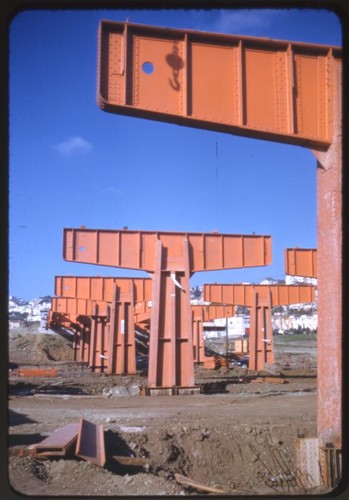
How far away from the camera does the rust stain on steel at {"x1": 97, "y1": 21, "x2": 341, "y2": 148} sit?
641 centimetres

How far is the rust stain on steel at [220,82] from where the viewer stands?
6.41 m

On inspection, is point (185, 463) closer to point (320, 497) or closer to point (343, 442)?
point (343, 442)

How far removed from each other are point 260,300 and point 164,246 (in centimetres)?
1112

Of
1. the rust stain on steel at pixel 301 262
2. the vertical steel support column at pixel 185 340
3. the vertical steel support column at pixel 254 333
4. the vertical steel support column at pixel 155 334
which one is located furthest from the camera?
the vertical steel support column at pixel 254 333

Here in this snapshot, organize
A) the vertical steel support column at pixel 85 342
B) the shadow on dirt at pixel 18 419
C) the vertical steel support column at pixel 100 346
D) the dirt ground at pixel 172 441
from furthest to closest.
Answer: the vertical steel support column at pixel 85 342
the vertical steel support column at pixel 100 346
the shadow on dirt at pixel 18 419
the dirt ground at pixel 172 441

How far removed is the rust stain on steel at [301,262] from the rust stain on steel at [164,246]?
2.19 m

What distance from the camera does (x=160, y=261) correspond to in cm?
1504

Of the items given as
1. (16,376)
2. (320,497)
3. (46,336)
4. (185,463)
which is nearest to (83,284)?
(16,376)

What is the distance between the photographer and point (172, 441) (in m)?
8.84

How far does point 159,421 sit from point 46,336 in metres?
47.3

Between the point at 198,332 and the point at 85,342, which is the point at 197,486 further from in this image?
the point at 85,342

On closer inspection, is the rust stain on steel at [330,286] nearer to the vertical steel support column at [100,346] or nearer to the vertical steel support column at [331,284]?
the vertical steel support column at [331,284]

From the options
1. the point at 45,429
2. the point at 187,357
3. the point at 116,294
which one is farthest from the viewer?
the point at 116,294

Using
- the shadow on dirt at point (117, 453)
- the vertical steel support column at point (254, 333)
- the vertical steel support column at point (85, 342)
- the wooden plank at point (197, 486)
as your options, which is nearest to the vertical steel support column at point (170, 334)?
the shadow on dirt at point (117, 453)
